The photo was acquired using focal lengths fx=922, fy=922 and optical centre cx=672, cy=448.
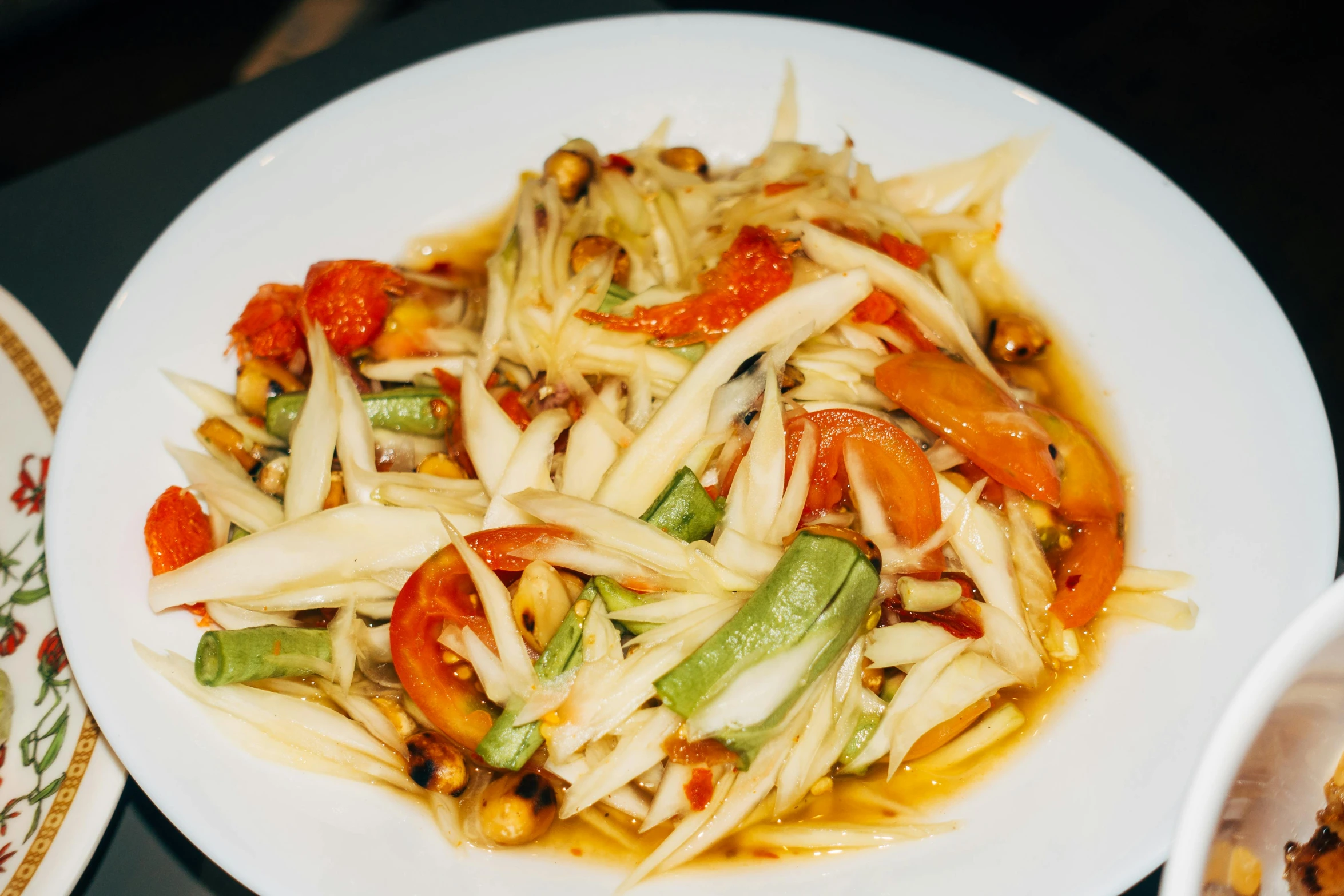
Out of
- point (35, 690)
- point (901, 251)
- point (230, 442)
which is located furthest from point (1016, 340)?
point (35, 690)

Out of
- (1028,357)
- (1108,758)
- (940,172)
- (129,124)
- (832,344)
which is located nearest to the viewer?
(1108,758)

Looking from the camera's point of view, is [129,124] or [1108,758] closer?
[1108,758]

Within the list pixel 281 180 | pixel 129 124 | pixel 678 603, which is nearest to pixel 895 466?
pixel 678 603

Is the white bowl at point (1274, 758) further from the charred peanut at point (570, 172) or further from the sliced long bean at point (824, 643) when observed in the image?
the charred peanut at point (570, 172)

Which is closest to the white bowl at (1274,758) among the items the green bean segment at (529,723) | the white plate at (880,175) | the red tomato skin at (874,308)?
the white plate at (880,175)

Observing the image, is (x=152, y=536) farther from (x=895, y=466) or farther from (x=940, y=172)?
(x=940, y=172)

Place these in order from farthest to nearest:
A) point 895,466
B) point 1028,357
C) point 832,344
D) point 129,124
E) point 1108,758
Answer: point 129,124
point 1028,357
point 832,344
point 895,466
point 1108,758

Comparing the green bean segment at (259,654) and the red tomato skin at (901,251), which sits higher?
the red tomato skin at (901,251)
